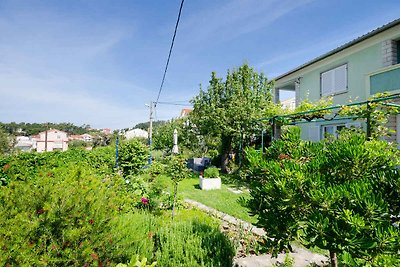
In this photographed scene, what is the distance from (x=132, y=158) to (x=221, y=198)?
368 cm

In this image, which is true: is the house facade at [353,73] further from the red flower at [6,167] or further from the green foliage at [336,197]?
the red flower at [6,167]

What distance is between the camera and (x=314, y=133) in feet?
46.6

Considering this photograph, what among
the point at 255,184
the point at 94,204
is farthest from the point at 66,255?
the point at 255,184

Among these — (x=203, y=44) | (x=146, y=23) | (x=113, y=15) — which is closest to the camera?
(x=113, y=15)

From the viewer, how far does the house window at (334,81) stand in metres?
12.3

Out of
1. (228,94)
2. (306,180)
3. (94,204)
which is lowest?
(94,204)

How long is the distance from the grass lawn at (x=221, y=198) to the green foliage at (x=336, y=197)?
3901mm

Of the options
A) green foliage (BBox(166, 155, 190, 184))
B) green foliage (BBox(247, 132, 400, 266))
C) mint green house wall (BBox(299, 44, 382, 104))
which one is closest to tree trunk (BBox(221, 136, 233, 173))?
mint green house wall (BBox(299, 44, 382, 104))

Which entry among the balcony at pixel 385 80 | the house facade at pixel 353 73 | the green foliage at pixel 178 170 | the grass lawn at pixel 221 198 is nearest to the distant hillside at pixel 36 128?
the grass lawn at pixel 221 198

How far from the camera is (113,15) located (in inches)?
279

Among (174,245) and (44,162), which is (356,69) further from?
(44,162)

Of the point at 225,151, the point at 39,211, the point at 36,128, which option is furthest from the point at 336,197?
the point at 36,128

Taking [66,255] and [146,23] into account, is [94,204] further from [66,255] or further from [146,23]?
[146,23]

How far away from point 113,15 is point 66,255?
22.8 ft
